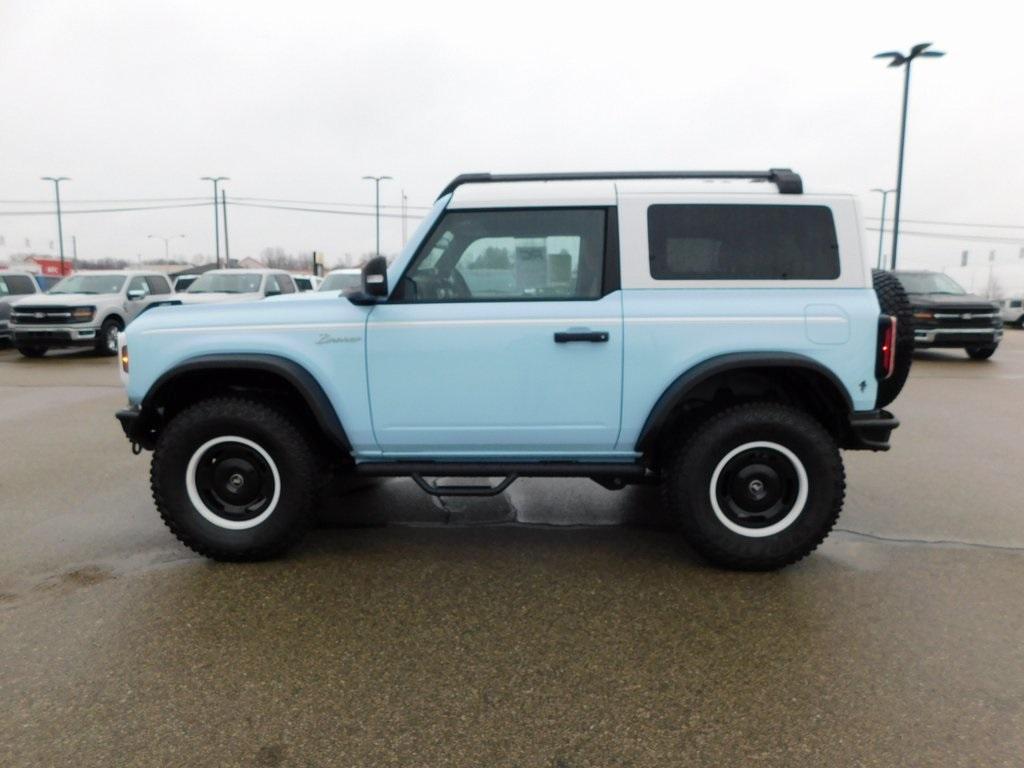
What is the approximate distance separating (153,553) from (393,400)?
1.67 m

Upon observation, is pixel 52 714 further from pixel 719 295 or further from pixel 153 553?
pixel 719 295

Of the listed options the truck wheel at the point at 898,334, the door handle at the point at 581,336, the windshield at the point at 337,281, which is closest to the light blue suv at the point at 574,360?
the door handle at the point at 581,336

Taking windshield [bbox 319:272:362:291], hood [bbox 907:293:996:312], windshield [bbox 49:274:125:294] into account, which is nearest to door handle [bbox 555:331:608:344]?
windshield [bbox 319:272:362:291]

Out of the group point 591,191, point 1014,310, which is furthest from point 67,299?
point 1014,310

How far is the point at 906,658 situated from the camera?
119 inches

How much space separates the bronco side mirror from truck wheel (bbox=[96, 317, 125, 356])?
12.8 metres

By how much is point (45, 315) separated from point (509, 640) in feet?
47.7

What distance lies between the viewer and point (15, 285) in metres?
17.1

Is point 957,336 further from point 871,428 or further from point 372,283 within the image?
point 372,283

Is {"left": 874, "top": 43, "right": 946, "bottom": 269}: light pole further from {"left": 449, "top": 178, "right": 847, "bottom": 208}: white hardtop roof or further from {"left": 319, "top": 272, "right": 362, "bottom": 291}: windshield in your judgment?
{"left": 449, "top": 178, "right": 847, "bottom": 208}: white hardtop roof

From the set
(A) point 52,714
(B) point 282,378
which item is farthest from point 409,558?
(A) point 52,714

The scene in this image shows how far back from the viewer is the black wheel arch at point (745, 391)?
3.70 m

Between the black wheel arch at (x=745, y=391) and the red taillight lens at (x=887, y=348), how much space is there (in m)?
0.23

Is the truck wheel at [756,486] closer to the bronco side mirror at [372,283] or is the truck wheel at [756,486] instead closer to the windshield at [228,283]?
the bronco side mirror at [372,283]
